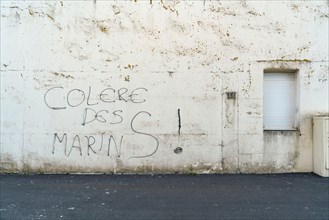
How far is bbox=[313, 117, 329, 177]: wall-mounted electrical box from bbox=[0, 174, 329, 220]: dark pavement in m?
0.23

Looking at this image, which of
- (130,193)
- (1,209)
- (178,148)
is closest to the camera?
(1,209)

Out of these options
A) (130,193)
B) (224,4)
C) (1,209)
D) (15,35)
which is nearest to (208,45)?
(224,4)

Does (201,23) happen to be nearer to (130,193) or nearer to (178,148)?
(178,148)

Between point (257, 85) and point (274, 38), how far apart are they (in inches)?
44.7

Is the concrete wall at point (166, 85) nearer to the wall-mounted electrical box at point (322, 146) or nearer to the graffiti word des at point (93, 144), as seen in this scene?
the graffiti word des at point (93, 144)

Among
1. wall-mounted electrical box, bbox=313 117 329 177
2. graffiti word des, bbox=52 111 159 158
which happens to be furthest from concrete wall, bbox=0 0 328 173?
wall-mounted electrical box, bbox=313 117 329 177

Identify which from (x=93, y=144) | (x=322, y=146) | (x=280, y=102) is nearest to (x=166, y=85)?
(x=93, y=144)

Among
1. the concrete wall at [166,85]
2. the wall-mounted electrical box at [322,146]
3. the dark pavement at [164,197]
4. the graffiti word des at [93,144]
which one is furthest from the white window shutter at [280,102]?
the graffiti word des at [93,144]

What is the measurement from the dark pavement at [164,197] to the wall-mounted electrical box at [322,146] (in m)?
0.23

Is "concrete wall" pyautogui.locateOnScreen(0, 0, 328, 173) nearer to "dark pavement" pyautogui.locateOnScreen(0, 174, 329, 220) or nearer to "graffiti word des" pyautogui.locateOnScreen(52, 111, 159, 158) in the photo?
"graffiti word des" pyautogui.locateOnScreen(52, 111, 159, 158)

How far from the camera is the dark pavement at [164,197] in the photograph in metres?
4.59

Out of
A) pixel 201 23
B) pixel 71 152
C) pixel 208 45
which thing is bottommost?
pixel 71 152

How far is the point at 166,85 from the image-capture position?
7238 mm

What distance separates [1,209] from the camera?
4781mm
